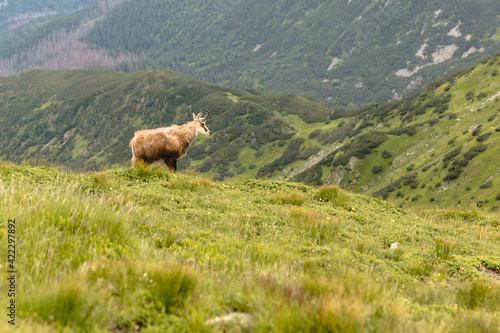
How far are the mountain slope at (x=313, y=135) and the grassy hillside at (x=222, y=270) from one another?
18.8 m

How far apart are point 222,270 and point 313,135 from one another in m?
111

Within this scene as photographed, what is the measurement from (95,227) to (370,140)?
75451mm

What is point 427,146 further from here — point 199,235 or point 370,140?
point 199,235

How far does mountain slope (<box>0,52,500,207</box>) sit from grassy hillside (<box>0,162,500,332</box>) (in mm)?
18785

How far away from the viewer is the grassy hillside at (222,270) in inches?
110

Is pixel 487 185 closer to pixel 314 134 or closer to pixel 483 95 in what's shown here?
pixel 483 95

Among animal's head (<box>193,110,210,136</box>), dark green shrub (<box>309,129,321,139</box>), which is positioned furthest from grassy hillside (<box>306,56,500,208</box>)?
animal's head (<box>193,110,210,136</box>)

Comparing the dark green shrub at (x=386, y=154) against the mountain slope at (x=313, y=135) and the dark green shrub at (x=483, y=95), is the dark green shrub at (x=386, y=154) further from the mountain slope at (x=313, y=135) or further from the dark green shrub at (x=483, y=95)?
the dark green shrub at (x=483, y=95)

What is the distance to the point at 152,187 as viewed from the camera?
33.8 ft

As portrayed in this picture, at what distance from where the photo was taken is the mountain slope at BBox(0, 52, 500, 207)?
2040 inches

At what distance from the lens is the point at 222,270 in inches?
166


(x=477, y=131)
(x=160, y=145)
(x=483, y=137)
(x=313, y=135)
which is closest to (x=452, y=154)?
(x=483, y=137)

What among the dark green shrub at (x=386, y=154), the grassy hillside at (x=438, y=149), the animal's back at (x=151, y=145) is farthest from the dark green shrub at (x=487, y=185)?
the animal's back at (x=151, y=145)

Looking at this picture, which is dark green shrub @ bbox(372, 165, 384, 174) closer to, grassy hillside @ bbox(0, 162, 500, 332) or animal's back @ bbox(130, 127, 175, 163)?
animal's back @ bbox(130, 127, 175, 163)
